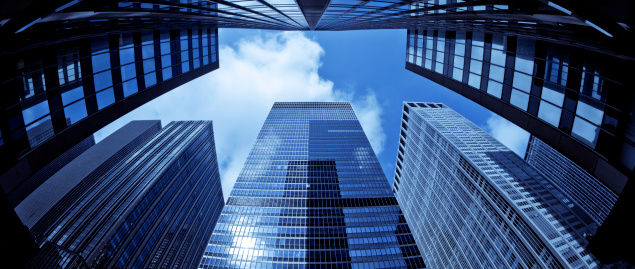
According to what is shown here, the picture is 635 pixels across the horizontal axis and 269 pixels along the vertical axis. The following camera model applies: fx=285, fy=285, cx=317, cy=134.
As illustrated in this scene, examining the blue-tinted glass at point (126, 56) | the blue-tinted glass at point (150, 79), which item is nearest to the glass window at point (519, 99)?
the blue-tinted glass at point (126, 56)

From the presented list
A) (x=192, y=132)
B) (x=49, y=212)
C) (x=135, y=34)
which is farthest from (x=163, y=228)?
(x=135, y=34)

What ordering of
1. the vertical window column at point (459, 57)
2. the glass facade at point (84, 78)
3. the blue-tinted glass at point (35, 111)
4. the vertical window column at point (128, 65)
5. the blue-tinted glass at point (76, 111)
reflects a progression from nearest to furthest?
the blue-tinted glass at point (35, 111) < the glass facade at point (84, 78) < the blue-tinted glass at point (76, 111) < the vertical window column at point (128, 65) < the vertical window column at point (459, 57)

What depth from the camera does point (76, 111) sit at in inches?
672

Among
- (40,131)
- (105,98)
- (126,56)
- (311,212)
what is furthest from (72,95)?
(311,212)

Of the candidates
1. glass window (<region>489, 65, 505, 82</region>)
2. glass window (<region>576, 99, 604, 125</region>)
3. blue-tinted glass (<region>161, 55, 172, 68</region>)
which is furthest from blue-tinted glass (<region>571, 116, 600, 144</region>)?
blue-tinted glass (<region>161, 55, 172, 68</region>)

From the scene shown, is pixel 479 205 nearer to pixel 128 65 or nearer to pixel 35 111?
pixel 128 65

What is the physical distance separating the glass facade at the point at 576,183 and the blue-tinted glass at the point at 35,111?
177m

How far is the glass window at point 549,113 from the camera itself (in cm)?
1619

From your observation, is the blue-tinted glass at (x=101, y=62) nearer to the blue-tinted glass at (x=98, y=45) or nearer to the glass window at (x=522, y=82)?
the blue-tinted glass at (x=98, y=45)

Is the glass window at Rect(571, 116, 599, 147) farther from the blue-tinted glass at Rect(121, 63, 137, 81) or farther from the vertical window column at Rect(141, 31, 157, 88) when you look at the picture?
the vertical window column at Rect(141, 31, 157, 88)

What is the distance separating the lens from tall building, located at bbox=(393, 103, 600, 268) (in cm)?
7808

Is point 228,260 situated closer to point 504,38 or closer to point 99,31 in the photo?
point 99,31

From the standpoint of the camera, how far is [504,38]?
845 inches

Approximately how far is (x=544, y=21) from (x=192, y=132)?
511ft
